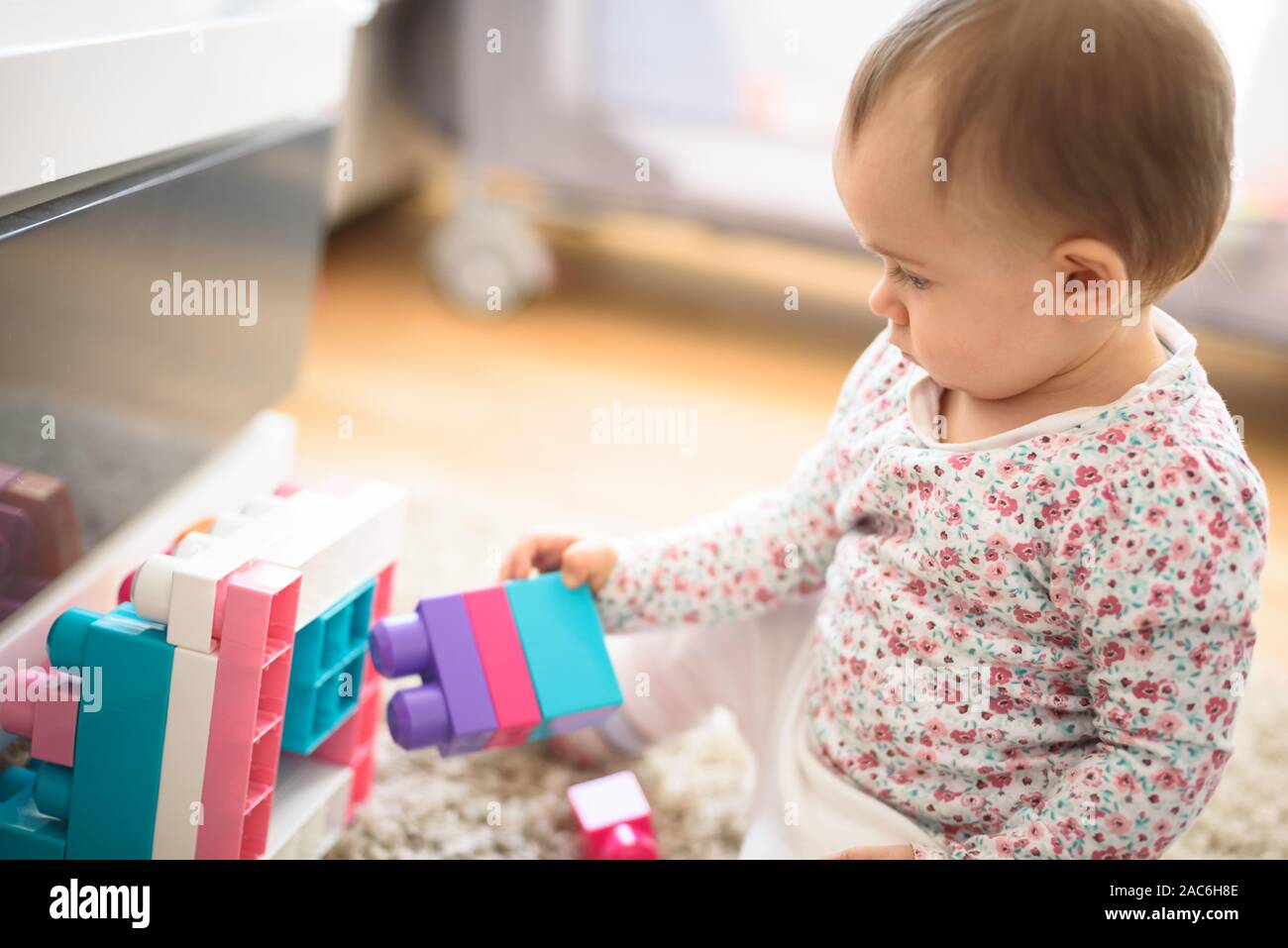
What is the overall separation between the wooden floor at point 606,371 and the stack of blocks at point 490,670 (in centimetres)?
56

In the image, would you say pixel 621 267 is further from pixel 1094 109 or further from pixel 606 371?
pixel 1094 109

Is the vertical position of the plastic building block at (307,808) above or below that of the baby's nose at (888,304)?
below

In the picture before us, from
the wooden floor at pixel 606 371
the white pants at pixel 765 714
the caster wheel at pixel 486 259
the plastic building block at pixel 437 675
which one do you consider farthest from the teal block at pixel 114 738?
the caster wheel at pixel 486 259

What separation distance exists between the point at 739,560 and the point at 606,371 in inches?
33.4

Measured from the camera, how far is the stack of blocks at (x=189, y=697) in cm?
61

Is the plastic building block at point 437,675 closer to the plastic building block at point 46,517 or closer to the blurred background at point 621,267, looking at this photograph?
the plastic building block at point 46,517

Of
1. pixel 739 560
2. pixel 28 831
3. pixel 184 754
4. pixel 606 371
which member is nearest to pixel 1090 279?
pixel 739 560

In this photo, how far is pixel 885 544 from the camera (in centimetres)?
69

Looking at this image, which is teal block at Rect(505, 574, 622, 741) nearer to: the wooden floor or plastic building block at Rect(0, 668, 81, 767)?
plastic building block at Rect(0, 668, 81, 767)

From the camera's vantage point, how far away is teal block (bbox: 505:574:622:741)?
704 mm

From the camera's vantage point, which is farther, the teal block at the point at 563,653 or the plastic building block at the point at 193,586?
the teal block at the point at 563,653

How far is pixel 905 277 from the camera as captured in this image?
62 cm

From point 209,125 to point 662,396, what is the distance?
82 centimetres

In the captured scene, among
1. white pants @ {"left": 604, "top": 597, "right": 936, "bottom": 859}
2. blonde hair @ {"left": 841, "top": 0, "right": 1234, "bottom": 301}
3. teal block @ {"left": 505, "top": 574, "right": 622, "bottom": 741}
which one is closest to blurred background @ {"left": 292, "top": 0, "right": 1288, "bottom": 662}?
white pants @ {"left": 604, "top": 597, "right": 936, "bottom": 859}
